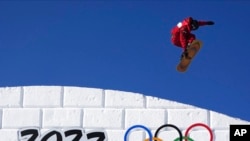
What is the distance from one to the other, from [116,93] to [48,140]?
59cm

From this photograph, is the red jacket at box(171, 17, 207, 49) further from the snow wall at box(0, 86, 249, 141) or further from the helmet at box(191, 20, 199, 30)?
the snow wall at box(0, 86, 249, 141)

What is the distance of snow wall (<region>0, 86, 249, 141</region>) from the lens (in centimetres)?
458

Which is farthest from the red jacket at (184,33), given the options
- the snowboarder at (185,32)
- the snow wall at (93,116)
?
the snow wall at (93,116)

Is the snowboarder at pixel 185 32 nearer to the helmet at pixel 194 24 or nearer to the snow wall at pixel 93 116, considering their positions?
the helmet at pixel 194 24

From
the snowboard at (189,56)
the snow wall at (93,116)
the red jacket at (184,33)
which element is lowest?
the snow wall at (93,116)

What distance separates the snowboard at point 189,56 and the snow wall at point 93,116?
0.26m

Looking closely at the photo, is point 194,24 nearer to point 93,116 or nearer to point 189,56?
point 189,56

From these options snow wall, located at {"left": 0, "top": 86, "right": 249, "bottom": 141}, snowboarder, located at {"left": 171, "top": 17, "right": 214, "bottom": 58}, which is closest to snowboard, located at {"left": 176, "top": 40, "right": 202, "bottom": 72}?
snowboarder, located at {"left": 171, "top": 17, "right": 214, "bottom": 58}

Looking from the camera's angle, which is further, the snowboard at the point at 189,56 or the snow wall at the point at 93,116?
the snow wall at the point at 93,116

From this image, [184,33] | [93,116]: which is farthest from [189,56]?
[93,116]

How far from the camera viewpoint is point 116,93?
466 centimetres

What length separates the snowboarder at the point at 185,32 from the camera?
14.3 ft

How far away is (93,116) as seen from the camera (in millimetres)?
4648

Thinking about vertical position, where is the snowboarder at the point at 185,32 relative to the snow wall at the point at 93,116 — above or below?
above
